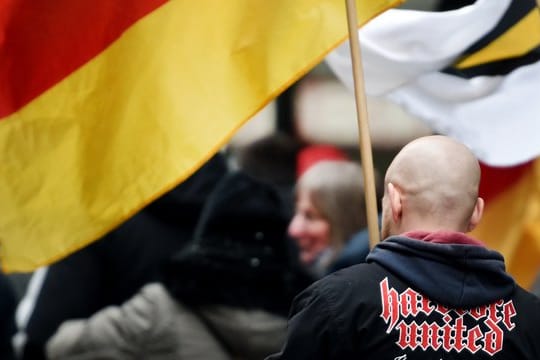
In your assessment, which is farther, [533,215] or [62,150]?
[533,215]

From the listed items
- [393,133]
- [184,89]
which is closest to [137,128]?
[184,89]

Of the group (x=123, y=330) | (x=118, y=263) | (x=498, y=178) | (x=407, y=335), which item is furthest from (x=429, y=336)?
(x=498, y=178)

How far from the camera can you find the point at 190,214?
217 inches

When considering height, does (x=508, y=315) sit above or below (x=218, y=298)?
above

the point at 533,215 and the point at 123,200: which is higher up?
the point at 123,200

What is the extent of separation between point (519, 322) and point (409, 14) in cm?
165

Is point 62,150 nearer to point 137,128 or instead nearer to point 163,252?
point 137,128

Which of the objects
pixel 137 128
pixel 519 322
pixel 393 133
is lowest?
pixel 393 133

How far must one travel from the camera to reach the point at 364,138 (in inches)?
152

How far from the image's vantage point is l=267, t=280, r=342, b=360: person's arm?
11.0 ft

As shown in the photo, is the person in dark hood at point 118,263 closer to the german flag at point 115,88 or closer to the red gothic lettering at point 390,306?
the german flag at point 115,88

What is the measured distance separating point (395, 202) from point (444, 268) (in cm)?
21

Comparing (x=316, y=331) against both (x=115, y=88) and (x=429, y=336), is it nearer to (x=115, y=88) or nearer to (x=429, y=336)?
(x=429, y=336)

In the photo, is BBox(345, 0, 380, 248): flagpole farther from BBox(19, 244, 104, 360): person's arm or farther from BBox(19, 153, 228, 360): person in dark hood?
BBox(19, 244, 104, 360): person's arm
